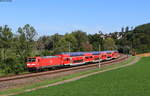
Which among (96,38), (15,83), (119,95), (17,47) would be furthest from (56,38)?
(119,95)

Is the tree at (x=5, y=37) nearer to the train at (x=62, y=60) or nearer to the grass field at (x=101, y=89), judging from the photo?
the train at (x=62, y=60)

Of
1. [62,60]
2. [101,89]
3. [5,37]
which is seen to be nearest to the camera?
[101,89]

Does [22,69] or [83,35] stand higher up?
[83,35]

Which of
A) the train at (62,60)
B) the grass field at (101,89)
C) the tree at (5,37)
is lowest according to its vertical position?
the grass field at (101,89)

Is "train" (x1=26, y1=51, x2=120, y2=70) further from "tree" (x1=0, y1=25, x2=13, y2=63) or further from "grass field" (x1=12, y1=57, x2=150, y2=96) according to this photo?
"grass field" (x1=12, y1=57, x2=150, y2=96)

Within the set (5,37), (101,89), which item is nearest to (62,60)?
(5,37)

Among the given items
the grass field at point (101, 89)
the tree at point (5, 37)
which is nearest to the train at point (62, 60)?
the tree at point (5, 37)

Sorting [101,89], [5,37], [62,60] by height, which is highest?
[5,37]

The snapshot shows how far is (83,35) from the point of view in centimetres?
11419

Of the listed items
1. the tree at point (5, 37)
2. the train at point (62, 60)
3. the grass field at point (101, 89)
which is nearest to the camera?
the grass field at point (101, 89)

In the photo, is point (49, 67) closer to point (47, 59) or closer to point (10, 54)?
point (47, 59)

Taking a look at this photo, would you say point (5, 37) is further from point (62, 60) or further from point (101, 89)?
point (101, 89)

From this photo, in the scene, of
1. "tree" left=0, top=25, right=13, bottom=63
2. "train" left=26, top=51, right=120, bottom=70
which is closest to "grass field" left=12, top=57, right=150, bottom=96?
"train" left=26, top=51, right=120, bottom=70

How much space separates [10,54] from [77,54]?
18.4 metres
